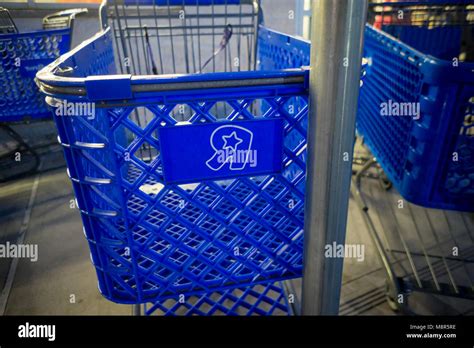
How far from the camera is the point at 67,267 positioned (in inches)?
82.2

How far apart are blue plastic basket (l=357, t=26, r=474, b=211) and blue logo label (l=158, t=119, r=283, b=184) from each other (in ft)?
2.35

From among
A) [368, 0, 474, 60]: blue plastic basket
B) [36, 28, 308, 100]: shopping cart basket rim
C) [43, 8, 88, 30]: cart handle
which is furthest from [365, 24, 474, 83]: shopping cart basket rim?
[43, 8, 88, 30]: cart handle

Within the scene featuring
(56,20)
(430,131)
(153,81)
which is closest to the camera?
(153,81)

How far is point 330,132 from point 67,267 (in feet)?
5.88

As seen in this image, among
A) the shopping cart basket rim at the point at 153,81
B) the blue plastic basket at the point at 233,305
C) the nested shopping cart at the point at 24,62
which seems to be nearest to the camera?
the shopping cart basket rim at the point at 153,81

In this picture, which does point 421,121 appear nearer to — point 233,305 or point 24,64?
point 233,305

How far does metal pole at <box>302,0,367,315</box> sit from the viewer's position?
90 centimetres

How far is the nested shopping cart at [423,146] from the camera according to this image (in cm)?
135

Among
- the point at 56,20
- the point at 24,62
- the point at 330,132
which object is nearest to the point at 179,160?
the point at 330,132

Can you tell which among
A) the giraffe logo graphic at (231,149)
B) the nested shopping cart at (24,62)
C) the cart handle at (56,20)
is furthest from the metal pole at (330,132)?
the cart handle at (56,20)

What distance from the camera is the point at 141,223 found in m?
1.10

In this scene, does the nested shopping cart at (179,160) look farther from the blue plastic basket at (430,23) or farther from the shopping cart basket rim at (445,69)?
the blue plastic basket at (430,23)
